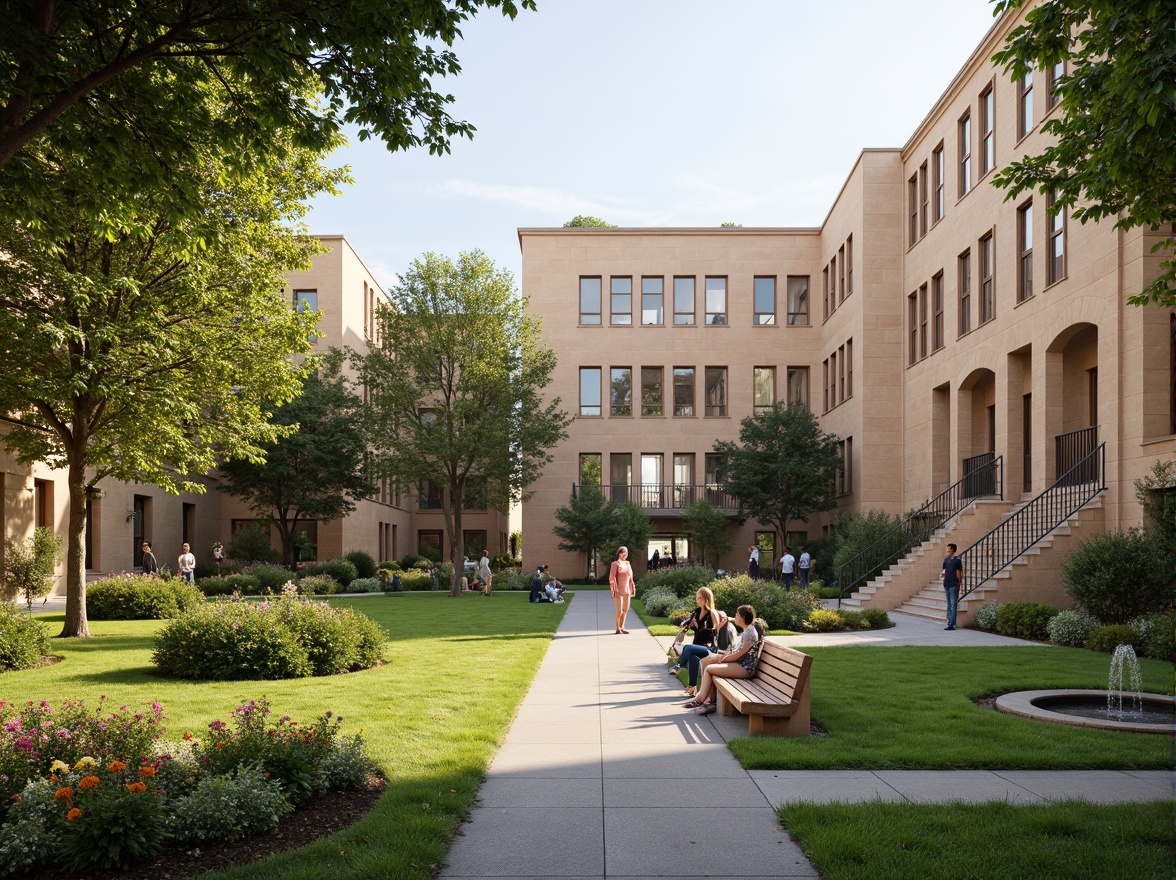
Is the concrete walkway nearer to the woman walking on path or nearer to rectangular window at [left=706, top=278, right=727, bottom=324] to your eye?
the woman walking on path

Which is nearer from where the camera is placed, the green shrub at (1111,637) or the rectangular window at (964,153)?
the green shrub at (1111,637)

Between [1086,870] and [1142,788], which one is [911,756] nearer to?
[1142,788]

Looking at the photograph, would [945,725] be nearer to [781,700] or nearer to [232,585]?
[781,700]

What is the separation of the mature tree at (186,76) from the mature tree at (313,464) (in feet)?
107

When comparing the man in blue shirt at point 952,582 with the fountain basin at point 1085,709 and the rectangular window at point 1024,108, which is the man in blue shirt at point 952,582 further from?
the rectangular window at point 1024,108

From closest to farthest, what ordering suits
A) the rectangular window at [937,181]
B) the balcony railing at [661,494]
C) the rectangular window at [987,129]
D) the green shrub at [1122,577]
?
the green shrub at [1122,577]
the rectangular window at [987,129]
the rectangular window at [937,181]
the balcony railing at [661,494]

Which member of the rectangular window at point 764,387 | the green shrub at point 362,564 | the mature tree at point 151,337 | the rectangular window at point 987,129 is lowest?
the green shrub at point 362,564

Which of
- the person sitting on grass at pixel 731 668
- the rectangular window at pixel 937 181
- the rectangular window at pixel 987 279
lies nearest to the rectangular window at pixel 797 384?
the rectangular window at pixel 937 181

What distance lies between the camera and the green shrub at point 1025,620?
1836 centimetres

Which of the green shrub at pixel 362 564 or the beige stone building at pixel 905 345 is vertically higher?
the beige stone building at pixel 905 345

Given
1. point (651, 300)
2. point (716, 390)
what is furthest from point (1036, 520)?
point (651, 300)

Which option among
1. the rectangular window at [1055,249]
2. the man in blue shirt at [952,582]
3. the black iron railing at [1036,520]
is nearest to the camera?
the man in blue shirt at [952,582]

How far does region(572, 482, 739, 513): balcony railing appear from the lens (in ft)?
153

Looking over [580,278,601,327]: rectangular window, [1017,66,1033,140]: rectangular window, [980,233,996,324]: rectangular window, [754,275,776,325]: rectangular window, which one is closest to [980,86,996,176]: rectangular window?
[1017,66,1033,140]: rectangular window
